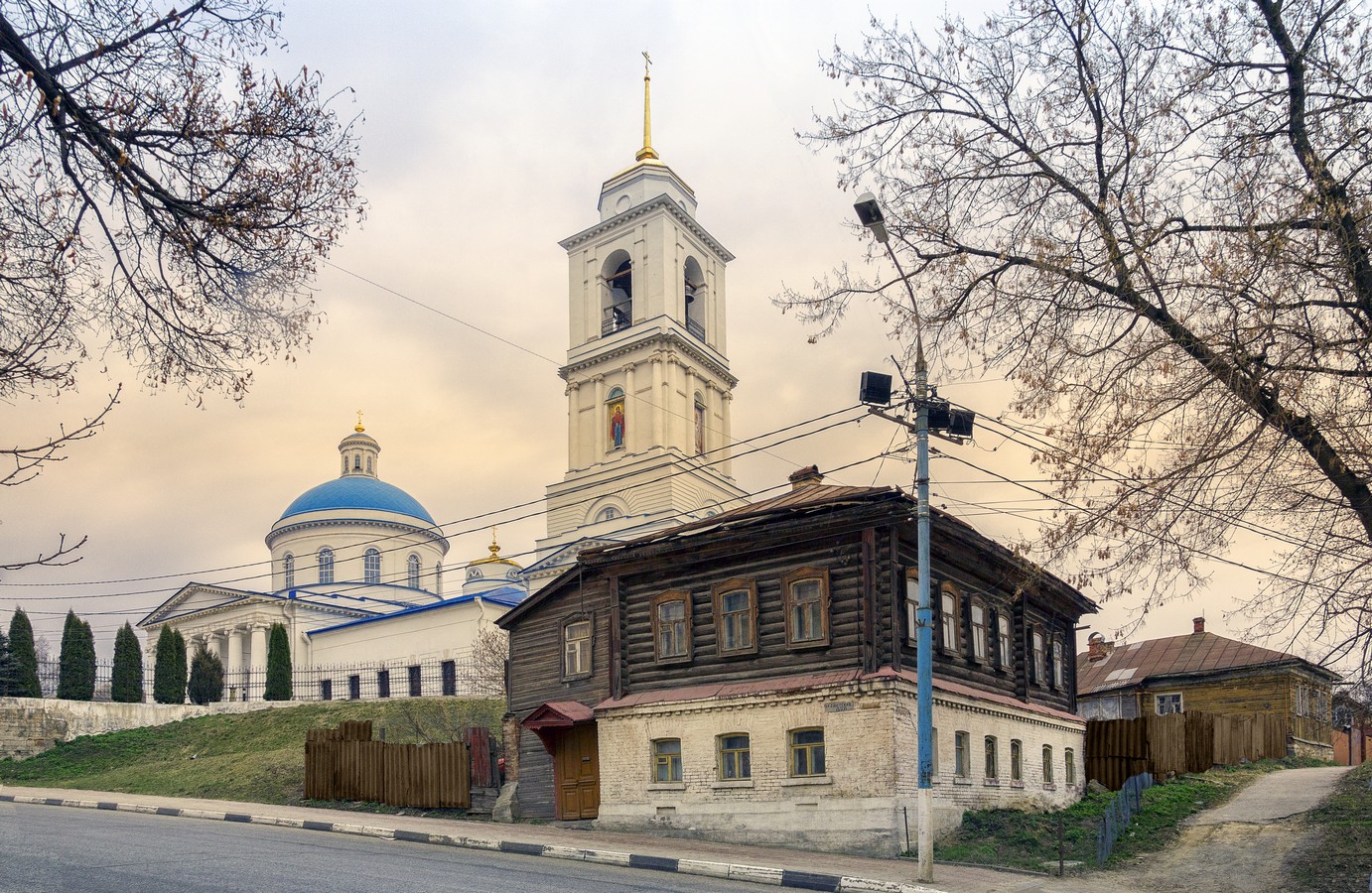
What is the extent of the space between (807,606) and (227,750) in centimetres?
2847

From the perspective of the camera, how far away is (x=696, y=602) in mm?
25391

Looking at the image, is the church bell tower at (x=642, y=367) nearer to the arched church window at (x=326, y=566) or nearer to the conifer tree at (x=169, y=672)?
the arched church window at (x=326, y=566)

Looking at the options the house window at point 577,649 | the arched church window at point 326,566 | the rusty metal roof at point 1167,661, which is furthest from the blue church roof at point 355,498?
the house window at point 577,649

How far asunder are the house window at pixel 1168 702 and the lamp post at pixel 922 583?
32607mm

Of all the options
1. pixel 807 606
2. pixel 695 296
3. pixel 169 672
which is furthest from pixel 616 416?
pixel 807 606

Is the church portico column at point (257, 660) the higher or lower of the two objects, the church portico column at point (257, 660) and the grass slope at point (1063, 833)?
the higher

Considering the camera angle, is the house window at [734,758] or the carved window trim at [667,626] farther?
the carved window trim at [667,626]

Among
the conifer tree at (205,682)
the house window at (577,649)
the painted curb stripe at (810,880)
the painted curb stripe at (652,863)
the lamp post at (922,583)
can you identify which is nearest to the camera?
the lamp post at (922,583)

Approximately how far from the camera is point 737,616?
24625mm

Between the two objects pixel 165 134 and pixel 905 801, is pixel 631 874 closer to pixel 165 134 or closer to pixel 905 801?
pixel 905 801

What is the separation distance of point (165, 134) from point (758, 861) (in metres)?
15.6

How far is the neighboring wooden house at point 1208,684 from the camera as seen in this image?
4409 centimetres

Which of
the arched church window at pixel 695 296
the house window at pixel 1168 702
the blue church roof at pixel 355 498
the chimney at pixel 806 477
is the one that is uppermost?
the arched church window at pixel 695 296

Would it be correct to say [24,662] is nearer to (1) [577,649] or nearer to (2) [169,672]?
(2) [169,672]
